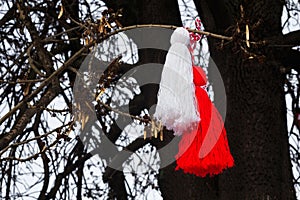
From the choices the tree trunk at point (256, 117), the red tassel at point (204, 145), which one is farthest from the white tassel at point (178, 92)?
the tree trunk at point (256, 117)

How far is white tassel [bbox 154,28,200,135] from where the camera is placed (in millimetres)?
2828

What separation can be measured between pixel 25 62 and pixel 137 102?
849mm

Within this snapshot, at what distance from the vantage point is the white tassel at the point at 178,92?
9.28 feet

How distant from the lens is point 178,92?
285 centimetres

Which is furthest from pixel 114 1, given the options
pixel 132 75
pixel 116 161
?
pixel 116 161

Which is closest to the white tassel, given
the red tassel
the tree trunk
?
the red tassel

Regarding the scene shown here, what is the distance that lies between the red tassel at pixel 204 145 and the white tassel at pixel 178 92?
5cm

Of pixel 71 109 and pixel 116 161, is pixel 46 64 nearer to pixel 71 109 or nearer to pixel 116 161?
pixel 71 109

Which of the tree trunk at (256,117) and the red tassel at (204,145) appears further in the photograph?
the tree trunk at (256,117)

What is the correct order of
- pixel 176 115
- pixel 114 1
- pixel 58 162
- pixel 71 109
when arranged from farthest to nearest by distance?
pixel 58 162 → pixel 114 1 → pixel 71 109 → pixel 176 115

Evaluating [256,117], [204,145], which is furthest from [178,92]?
[256,117]

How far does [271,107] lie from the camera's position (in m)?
4.36

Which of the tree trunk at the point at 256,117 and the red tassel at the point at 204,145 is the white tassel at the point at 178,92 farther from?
the tree trunk at the point at 256,117

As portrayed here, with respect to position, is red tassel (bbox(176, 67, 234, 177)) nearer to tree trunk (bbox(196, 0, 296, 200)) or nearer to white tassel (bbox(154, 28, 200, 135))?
white tassel (bbox(154, 28, 200, 135))
